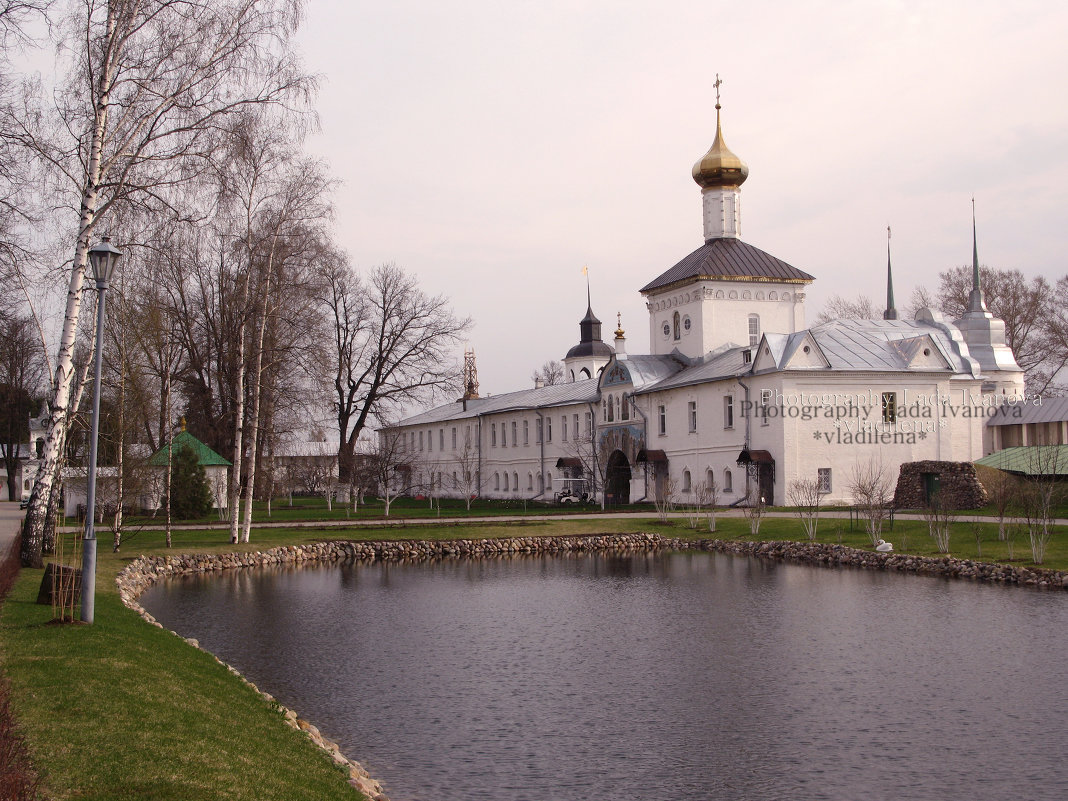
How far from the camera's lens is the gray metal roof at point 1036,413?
41.0 m

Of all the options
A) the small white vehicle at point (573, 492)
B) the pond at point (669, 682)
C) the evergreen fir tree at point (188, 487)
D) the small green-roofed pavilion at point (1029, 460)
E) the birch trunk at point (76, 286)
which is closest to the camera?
the pond at point (669, 682)

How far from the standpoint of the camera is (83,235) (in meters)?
17.1

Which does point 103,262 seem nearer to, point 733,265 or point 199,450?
point 199,450

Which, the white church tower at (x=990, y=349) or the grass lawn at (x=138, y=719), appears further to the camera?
the white church tower at (x=990, y=349)

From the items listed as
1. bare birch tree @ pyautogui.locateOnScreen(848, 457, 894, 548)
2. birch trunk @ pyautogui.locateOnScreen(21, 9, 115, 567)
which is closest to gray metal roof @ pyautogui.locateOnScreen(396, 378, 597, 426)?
bare birch tree @ pyautogui.locateOnScreen(848, 457, 894, 548)

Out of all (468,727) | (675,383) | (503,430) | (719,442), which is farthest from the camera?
(503,430)

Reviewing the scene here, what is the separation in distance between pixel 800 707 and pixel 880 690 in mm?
1304

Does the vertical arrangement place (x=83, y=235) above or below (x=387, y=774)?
above

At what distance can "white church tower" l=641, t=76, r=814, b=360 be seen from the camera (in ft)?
161

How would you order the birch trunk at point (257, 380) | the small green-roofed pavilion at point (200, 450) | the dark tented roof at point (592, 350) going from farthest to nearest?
1. the dark tented roof at point (592, 350)
2. the small green-roofed pavilion at point (200, 450)
3. the birch trunk at point (257, 380)

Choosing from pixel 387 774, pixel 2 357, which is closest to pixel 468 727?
pixel 387 774

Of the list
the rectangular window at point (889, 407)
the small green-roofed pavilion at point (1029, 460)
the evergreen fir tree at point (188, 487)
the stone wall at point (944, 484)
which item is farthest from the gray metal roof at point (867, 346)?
the evergreen fir tree at point (188, 487)

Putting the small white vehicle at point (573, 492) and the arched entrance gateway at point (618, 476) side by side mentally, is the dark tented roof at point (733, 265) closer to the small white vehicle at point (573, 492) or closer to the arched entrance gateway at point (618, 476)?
the arched entrance gateway at point (618, 476)

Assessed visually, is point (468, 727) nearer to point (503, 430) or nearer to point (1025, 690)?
point (1025, 690)
